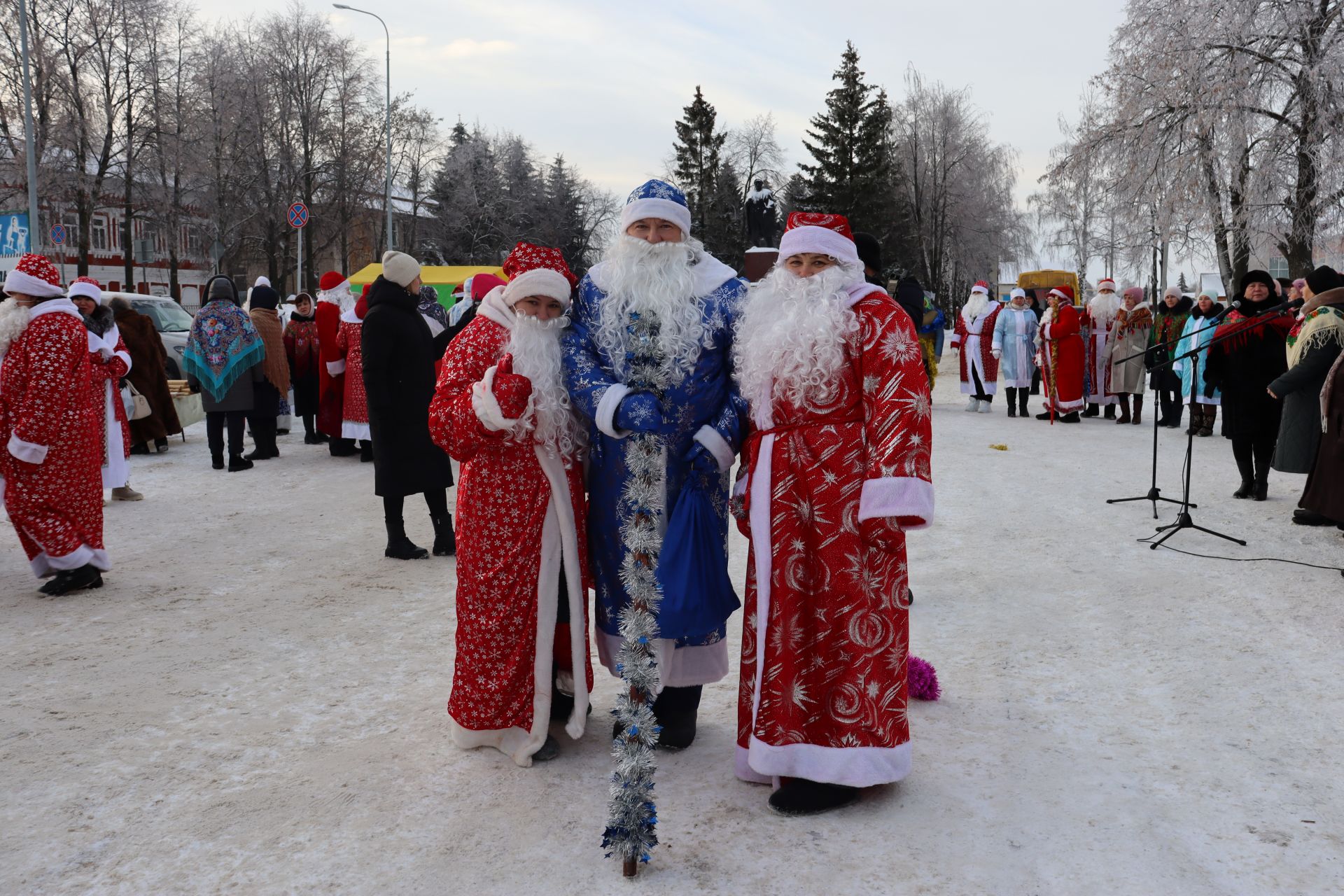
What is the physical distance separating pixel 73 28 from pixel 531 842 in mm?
37133

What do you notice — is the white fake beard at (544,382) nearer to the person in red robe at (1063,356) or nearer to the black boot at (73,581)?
the black boot at (73,581)

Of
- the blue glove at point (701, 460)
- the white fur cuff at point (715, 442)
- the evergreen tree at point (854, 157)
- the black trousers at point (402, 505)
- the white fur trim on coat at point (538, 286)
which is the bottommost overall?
the black trousers at point (402, 505)

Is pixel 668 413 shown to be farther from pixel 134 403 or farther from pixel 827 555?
pixel 134 403

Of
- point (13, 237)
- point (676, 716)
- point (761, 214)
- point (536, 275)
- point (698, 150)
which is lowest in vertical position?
point (676, 716)

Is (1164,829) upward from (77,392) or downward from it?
downward

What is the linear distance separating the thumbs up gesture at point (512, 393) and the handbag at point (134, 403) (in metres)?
8.04

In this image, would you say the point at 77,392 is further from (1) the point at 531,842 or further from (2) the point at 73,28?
(2) the point at 73,28

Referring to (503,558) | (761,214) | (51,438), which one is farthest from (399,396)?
(761,214)

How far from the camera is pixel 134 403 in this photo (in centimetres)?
1045

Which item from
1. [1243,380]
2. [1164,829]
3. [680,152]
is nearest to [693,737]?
[1164,829]

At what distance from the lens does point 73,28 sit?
3244 centimetres

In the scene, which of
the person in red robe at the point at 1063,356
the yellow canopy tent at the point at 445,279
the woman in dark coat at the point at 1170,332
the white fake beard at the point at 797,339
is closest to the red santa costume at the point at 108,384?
the white fake beard at the point at 797,339

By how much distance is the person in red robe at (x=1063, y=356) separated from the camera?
1430 cm

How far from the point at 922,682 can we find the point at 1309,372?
15.7 feet
